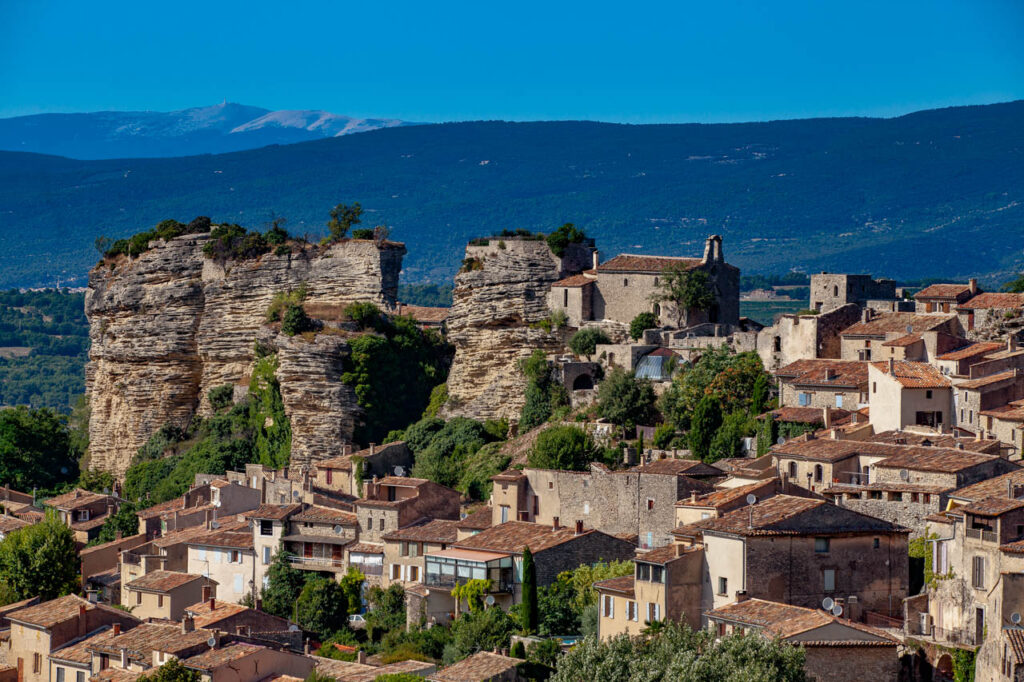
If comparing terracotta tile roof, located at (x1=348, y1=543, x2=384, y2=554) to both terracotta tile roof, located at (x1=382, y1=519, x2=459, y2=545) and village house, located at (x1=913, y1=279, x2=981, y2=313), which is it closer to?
terracotta tile roof, located at (x1=382, y1=519, x2=459, y2=545)

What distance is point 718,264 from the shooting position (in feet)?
215

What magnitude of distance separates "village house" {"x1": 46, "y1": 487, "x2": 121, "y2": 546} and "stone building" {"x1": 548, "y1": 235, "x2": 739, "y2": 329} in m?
16.9

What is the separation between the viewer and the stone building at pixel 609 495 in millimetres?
47938

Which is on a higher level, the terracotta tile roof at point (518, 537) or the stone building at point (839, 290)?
the stone building at point (839, 290)

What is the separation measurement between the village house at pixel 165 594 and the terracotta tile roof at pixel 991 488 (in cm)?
2057

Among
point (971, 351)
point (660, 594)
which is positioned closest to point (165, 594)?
point (660, 594)

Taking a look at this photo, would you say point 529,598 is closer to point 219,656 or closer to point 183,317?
point 219,656

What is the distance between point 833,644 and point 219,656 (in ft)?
49.2

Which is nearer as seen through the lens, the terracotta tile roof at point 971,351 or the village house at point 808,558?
the village house at point 808,558

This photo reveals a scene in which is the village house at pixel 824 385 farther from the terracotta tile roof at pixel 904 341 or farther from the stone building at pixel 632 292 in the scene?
the stone building at pixel 632 292

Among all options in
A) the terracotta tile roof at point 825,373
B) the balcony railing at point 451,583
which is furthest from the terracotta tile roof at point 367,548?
the terracotta tile roof at point 825,373

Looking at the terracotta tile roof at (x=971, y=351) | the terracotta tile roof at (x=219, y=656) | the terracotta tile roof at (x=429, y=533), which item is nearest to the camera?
the terracotta tile roof at (x=219, y=656)

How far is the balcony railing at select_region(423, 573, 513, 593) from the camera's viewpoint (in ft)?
153

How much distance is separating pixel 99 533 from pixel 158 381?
1320 cm
